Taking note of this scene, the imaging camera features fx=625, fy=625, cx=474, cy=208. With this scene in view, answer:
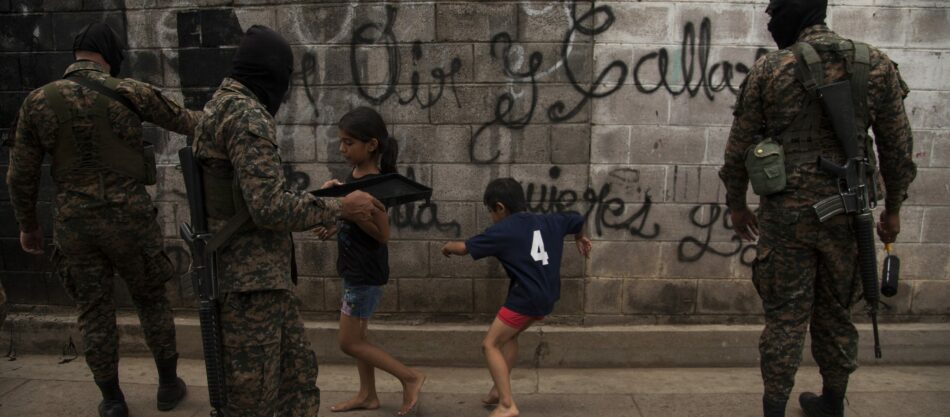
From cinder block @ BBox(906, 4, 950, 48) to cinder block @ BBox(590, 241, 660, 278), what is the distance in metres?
1.97

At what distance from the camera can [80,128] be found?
2965 mm

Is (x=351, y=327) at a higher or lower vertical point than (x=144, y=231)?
lower

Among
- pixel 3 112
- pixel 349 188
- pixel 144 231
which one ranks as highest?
pixel 3 112

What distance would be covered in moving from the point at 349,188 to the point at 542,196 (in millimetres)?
1645

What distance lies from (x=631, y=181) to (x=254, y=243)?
2.39 m

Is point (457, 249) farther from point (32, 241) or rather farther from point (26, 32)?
point (26, 32)

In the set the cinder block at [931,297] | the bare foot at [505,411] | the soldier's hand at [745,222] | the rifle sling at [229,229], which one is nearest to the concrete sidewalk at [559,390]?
the bare foot at [505,411]

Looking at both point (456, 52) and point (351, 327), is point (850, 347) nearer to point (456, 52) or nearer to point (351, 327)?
point (351, 327)

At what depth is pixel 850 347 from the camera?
283cm

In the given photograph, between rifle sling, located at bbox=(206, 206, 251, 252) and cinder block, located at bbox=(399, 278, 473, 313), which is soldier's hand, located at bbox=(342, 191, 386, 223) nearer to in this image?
rifle sling, located at bbox=(206, 206, 251, 252)

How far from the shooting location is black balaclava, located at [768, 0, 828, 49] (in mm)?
2695

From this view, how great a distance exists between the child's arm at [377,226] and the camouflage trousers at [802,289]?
67.6 inches

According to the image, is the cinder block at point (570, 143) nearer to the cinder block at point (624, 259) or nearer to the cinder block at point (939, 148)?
the cinder block at point (624, 259)

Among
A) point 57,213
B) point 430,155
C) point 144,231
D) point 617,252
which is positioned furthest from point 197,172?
point 617,252
